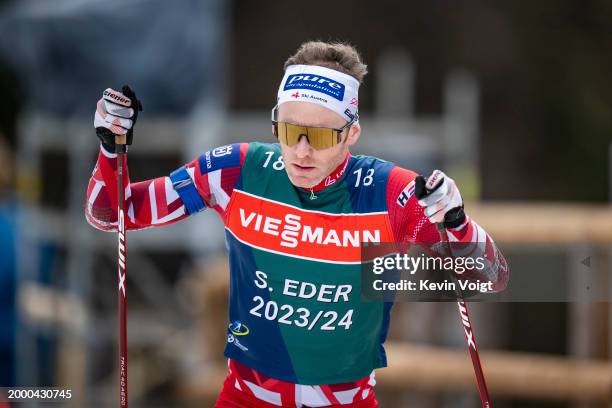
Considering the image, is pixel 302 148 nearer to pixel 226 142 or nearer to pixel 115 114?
pixel 115 114

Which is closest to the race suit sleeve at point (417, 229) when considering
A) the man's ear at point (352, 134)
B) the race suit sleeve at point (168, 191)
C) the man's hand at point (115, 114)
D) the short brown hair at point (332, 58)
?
the man's ear at point (352, 134)

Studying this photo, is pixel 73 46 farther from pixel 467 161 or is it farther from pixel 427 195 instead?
pixel 427 195

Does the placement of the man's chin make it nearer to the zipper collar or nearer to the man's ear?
the zipper collar

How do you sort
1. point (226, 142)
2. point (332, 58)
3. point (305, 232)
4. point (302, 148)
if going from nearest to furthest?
point (302, 148) < point (305, 232) < point (332, 58) < point (226, 142)

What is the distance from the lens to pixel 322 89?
14.3 ft

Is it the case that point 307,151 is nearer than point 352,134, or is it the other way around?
point 307,151

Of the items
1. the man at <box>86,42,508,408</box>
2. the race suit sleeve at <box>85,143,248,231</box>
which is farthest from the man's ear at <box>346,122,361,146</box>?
the race suit sleeve at <box>85,143,248,231</box>

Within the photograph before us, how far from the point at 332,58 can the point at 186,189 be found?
0.81 m

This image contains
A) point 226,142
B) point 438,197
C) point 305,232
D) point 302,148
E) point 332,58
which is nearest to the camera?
point 438,197

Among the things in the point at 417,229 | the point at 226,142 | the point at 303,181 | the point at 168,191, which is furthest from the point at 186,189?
the point at 226,142

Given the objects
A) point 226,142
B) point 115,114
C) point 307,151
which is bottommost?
point 307,151

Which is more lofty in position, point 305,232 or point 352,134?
point 352,134

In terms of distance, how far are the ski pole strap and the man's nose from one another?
0.53 meters

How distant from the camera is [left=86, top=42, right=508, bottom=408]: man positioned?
14.3 feet
